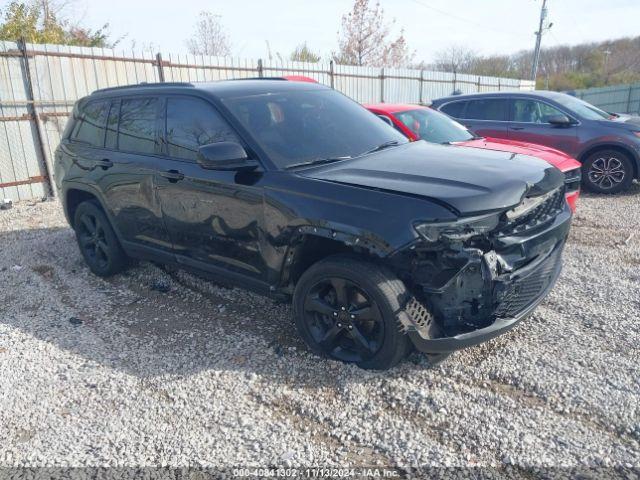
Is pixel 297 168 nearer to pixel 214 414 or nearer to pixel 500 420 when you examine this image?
pixel 214 414

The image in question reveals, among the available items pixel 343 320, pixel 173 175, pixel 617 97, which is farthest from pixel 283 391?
pixel 617 97

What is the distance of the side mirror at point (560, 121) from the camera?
8.17 m

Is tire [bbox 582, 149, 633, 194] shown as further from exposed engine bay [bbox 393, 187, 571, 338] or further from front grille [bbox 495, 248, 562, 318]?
exposed engine bay [bbox 393, 187, 571, 338]

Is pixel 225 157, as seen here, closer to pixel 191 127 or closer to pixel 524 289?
pixel 191 127

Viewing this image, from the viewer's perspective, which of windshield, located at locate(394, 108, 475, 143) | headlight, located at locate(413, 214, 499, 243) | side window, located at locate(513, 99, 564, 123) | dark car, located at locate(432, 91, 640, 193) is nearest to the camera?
headlight, located at locate(413, 214, 499, 243)

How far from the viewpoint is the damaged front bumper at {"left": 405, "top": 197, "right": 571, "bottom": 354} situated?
2.93 meters

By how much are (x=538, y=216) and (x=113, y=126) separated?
12.5 ft

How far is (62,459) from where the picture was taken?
275 centimetres

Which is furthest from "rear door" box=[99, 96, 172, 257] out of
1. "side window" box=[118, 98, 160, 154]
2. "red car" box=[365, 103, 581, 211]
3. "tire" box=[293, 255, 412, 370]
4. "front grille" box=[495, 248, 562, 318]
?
"red car" box=[365, 103, 581, 211]

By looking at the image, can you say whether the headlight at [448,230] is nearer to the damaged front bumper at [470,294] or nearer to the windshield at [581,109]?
the damaged front bumper at [470,294]

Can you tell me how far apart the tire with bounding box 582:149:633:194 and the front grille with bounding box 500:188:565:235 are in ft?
17.1

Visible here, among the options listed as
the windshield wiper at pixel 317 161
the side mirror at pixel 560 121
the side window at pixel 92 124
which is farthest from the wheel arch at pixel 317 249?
the side mirror at pixel 560 121

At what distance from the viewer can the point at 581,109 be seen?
28.1 feet

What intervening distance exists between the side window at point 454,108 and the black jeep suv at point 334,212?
525cm
